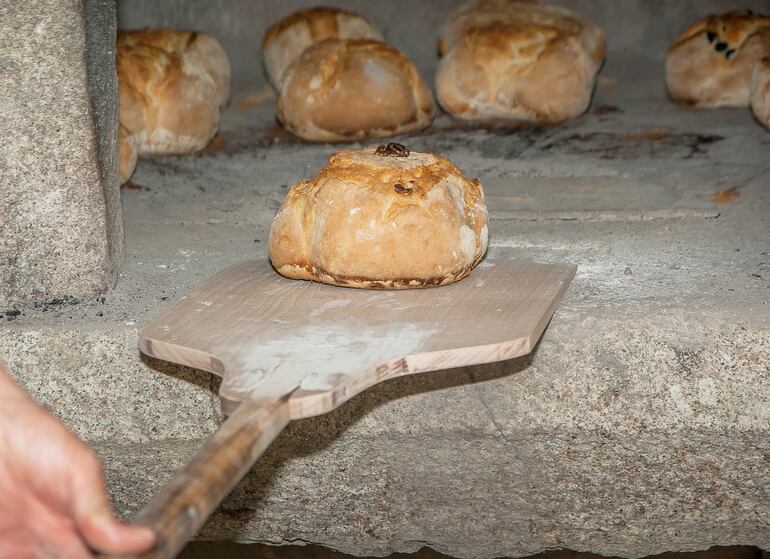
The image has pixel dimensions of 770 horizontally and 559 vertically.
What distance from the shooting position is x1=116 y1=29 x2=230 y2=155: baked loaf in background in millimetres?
2918

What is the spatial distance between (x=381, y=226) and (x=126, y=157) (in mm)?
1187

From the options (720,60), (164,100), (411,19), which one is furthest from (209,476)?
(411,19)

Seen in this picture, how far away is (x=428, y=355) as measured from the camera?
1.39m

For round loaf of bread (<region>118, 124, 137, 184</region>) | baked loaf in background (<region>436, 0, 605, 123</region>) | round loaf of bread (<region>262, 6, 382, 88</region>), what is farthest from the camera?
round loaf of bread (<region>262, 6, 382, 88</region>)

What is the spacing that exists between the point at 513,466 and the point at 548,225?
0.66 metres

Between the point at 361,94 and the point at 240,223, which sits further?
the point at 361,94

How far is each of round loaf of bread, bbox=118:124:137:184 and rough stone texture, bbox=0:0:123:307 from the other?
69 cm

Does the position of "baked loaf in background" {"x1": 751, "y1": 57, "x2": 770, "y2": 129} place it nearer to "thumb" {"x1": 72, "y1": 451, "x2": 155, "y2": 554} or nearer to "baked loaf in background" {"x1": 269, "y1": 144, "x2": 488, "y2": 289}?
"baked loaf in background" {"x1": 269, "y1": 144, "x2": 488, "y2": 289}

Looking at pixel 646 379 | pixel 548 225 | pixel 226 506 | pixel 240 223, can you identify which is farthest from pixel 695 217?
pixel 226 506

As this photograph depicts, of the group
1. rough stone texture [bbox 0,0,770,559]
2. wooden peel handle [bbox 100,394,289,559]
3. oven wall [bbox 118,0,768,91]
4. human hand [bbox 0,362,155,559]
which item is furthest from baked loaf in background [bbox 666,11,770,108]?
human hand [bbox 0,362,155,559]

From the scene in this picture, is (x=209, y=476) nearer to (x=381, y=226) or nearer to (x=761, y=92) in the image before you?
(x=381, y=226)

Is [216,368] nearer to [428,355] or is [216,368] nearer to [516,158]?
[428,355]

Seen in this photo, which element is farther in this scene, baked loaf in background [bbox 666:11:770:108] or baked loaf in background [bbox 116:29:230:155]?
baked loaf in background [bbox 666:11:770:108]

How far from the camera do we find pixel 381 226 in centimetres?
167
